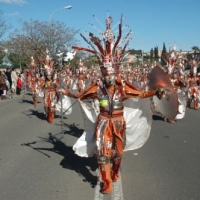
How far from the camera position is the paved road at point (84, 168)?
530cm

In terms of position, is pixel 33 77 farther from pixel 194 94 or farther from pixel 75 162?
pixel 75 162

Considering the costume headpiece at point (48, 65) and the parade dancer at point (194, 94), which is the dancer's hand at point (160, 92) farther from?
the parade dancer at point (194, 94)

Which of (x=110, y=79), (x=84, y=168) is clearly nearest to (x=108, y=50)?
(x=110, y=79)

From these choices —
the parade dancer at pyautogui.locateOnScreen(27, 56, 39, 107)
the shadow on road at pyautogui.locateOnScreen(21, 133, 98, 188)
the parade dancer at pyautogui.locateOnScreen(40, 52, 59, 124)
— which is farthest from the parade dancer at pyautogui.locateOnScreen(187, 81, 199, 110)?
the shadow on road at pyautogui.locateOnScreen(21, 133, 98, 188)

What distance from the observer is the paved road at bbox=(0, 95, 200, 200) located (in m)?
5.30

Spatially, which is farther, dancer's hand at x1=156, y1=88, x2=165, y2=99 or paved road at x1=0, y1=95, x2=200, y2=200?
dancer's hand at x1=156, y1=88, x2=165, y2=99

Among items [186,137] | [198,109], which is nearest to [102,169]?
[186,137]

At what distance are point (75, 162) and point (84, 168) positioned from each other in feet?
1.55

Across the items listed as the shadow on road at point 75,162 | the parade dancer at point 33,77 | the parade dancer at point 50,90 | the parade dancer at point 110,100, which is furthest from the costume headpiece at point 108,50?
the parade dancer at point 33,77

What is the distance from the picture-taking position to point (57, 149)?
823 centimetres

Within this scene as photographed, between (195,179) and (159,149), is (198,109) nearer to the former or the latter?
(159,149)

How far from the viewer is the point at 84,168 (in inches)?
260

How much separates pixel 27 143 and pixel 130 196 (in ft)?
14.4

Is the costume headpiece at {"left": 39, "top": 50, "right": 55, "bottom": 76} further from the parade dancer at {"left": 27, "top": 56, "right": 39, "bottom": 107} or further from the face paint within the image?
the face paint
